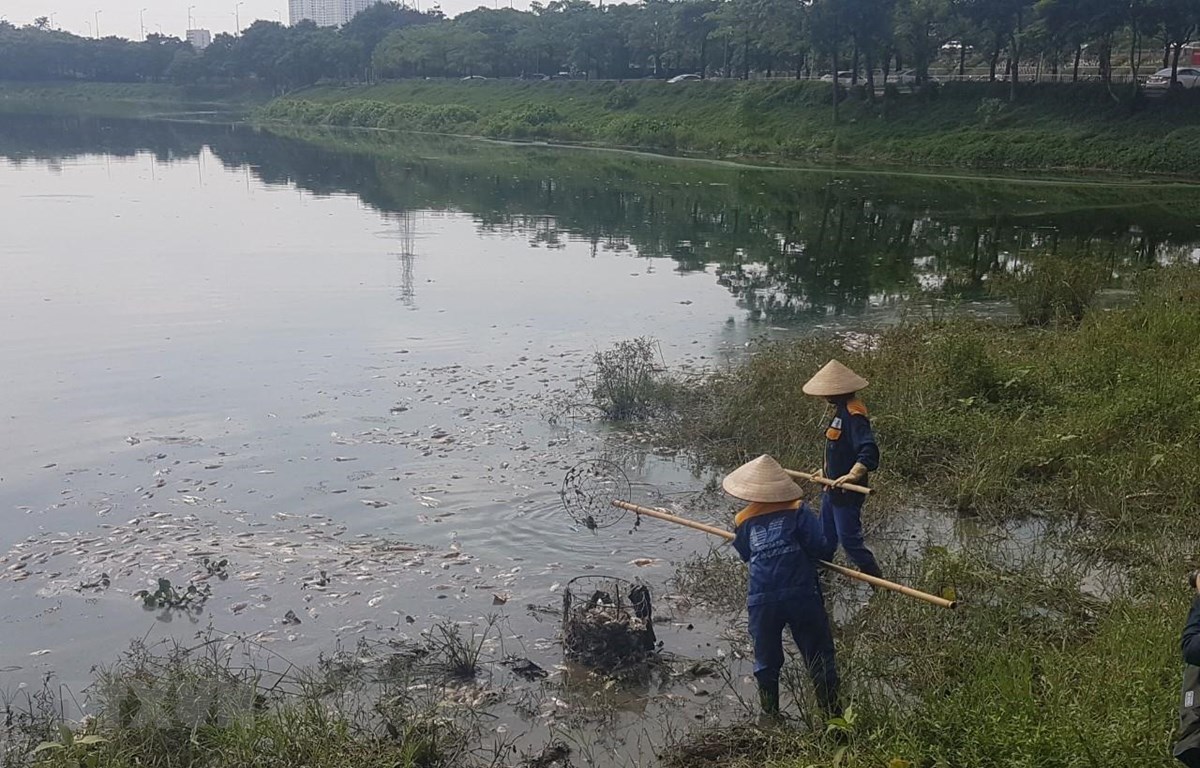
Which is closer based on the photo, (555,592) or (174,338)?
(555,592)

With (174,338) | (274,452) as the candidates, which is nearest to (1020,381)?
(274,452)

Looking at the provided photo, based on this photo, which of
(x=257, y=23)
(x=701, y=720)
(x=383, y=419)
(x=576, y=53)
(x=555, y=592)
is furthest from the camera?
(x=257, y=23)

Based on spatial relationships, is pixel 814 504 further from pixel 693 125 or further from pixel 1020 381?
pixel 693 125

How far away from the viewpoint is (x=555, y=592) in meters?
6.90

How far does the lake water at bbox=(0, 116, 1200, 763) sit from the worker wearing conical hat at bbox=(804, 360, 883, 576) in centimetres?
99

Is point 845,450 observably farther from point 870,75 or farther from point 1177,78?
point 870,75

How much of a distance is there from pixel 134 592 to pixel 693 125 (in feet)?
154

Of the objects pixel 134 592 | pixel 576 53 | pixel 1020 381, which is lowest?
pixel 134 592

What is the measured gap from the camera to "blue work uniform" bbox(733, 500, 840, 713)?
16.4 ft

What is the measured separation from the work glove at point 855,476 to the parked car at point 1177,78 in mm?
40608

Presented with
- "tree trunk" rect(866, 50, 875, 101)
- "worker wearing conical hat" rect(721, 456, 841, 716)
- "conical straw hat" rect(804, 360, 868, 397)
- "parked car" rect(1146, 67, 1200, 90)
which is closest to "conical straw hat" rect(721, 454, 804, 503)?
"worker wearing conical hat" rect(721, 456, 841, 716)

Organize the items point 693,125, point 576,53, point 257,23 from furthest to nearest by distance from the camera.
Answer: point 257,23
point 576,53
point 693,125

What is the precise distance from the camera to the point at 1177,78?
4175 centimetres

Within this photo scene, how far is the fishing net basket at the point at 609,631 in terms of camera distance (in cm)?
581
